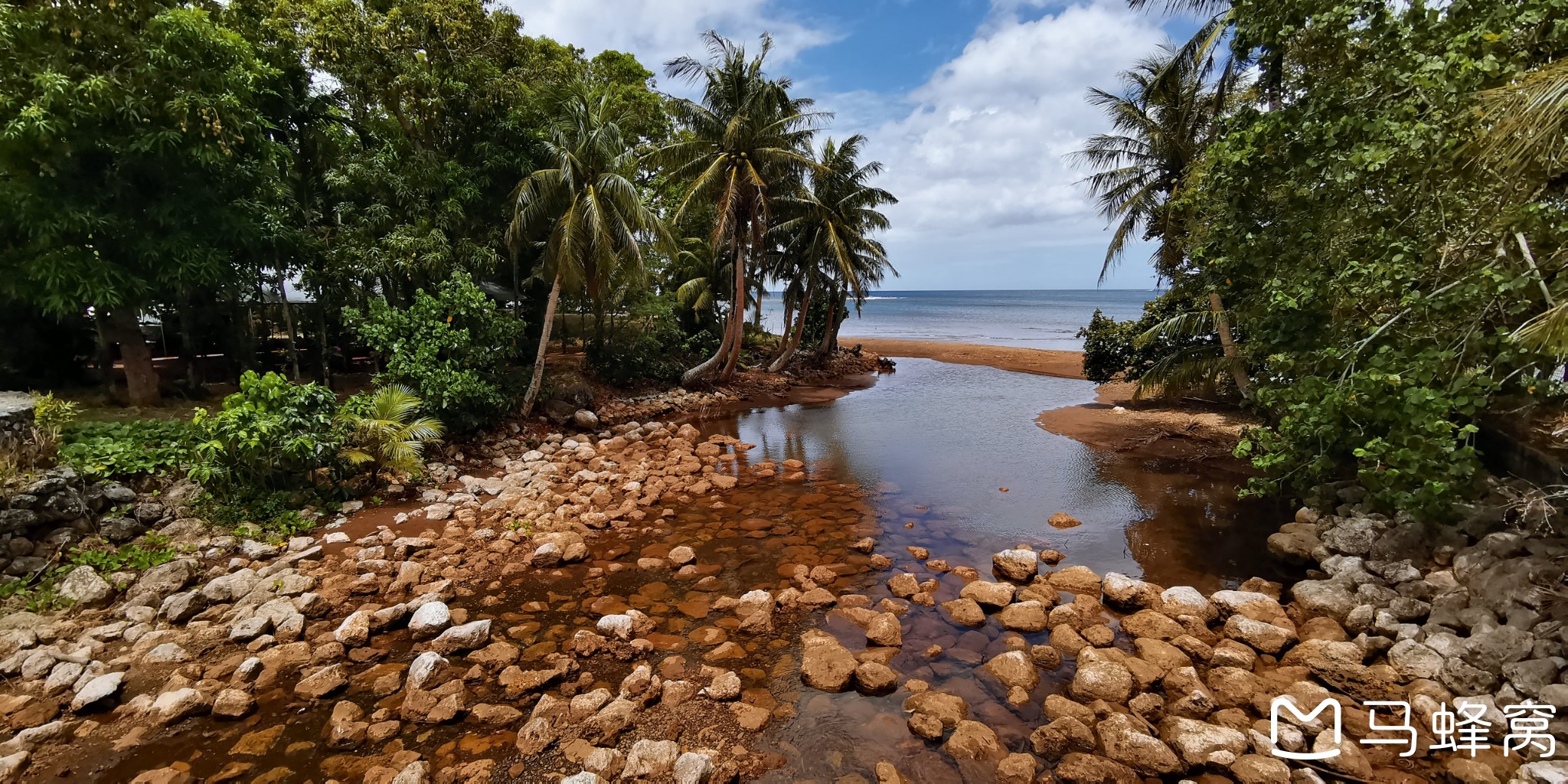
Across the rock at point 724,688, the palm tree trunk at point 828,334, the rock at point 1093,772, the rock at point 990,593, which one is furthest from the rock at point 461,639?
the palm tree trunk at point 828,334

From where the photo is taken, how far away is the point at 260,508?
8180mm

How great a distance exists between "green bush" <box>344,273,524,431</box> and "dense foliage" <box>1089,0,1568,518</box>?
40.8 feet

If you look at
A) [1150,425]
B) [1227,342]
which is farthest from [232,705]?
[1150,425]

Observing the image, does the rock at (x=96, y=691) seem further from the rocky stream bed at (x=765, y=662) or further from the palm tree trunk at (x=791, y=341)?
the palm tree trunk at (x=791, y=341)

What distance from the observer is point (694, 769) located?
418 centimetres

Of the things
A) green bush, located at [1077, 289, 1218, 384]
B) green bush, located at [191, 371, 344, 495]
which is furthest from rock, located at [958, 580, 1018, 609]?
green bush, located at [1077, 289, 1218, 384]

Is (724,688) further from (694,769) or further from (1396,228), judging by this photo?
(1396,228)

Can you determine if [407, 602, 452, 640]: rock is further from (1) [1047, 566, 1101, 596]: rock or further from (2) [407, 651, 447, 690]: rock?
(1) [1047, 566, 1101, 596]: rock

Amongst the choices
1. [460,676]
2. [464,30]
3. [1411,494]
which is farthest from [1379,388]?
[464,30]

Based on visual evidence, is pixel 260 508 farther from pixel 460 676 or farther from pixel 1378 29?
pixel 1378 29

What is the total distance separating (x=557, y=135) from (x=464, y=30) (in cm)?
280

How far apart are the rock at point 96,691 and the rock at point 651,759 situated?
433 centimetres

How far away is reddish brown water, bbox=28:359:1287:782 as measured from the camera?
4523mm
